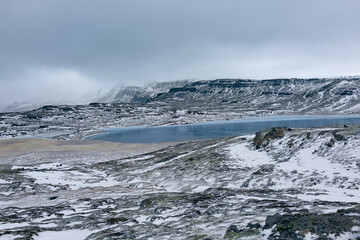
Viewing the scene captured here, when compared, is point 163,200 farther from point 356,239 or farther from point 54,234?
point 356,239

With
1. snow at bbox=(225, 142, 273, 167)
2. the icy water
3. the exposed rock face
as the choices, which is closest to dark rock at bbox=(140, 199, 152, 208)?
snow at bbox=(225, 142, 273, 167)

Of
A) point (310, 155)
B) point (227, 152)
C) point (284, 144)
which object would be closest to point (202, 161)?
point (227, 152)

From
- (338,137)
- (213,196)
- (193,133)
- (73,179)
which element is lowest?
(193,133)

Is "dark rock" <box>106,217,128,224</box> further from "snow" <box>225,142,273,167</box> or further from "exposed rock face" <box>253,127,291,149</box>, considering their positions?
"exposed rock face" <box>253,127,291,149</box>

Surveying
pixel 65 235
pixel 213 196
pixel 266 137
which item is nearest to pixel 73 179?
pixel 65 235

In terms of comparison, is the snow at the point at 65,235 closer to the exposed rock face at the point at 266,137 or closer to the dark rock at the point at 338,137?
the exposed rock face at the point at 266,137

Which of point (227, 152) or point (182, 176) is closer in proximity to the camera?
point (182, 176)

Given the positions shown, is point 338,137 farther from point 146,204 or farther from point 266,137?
point 146,204

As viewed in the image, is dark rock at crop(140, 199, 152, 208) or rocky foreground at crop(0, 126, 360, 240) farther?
dark rock at crop(140, 199, 152, 208)
